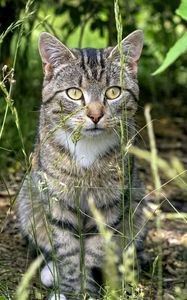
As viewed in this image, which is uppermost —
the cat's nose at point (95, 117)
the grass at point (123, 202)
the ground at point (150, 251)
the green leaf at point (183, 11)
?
the green leaf at point (183, 11)

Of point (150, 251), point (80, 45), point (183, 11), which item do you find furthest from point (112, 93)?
point (80, 45)

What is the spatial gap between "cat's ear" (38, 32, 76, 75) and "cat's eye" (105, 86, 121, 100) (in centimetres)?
27

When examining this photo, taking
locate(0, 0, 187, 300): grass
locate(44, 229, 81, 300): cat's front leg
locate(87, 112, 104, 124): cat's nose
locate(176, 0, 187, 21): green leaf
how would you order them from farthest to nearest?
locate(44, 229, 81, 300): cat's front leg < locate(87, 112, 104, 124): cat's nose < locate(176, 0, 187, 21): green leaf < locate(0, 0, 187, 300): grass

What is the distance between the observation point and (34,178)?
147 inches

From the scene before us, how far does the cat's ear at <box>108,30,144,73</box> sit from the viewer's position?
3.44 metres

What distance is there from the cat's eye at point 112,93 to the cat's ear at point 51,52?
267mm

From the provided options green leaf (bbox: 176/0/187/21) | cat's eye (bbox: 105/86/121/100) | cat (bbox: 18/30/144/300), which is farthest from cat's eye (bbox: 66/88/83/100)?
green leaf (bbox: 176/0/187/21)

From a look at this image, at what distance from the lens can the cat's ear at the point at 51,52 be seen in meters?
3.43

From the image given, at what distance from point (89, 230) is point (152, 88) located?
320 centimetres

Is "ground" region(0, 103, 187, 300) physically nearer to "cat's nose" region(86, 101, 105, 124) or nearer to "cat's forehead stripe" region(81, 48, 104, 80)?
"cat's nose" region(86, 101, 105, 124)

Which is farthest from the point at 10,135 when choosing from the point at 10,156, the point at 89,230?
the point at 89,230

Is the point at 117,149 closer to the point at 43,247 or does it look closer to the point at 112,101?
the point at 112,101

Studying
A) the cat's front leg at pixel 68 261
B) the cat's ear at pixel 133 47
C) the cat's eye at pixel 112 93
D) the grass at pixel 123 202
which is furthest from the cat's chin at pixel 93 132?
the grass at pixel 123 202

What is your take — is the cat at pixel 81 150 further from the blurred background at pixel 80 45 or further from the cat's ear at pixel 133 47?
the blurred background at pixel 80 45
